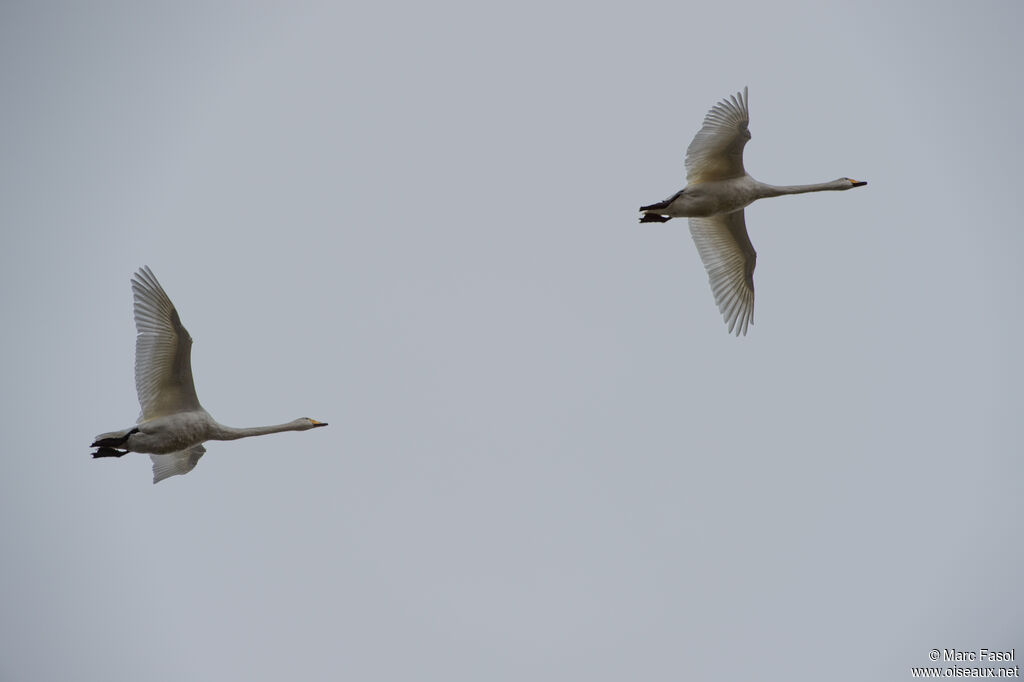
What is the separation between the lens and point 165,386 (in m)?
20.6

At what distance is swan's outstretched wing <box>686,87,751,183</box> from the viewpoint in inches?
857

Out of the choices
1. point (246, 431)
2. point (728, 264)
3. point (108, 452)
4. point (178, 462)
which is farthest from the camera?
point (728, 264)

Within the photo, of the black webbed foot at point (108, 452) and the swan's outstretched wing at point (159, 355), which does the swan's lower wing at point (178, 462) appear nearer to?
the swan's outstretched wing at point (159, 355)

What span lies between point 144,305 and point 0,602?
17277 centimetres

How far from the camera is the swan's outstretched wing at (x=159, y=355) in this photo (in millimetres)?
20359

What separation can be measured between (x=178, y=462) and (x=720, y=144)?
1207 cm

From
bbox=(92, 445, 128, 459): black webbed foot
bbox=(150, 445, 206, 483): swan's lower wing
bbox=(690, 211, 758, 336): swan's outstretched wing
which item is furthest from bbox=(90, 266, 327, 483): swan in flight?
bbox=(690, 211, 758, 336): swan's outstretched wing

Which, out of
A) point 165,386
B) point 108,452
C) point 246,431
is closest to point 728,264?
point 246,431

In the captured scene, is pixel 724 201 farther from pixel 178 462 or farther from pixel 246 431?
pixel 178 462

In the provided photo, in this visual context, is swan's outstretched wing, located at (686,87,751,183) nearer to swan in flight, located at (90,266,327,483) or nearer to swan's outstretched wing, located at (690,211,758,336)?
swan's outstretched wing, located at (690,211,758,336)

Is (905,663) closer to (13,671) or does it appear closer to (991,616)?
(991,616)

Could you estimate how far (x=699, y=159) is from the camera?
22516 mm

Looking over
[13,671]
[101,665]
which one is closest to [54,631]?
[101,665]

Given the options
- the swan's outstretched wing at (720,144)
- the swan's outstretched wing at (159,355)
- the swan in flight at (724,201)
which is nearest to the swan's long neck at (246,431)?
the swan's outstretched wing at (159,355)
